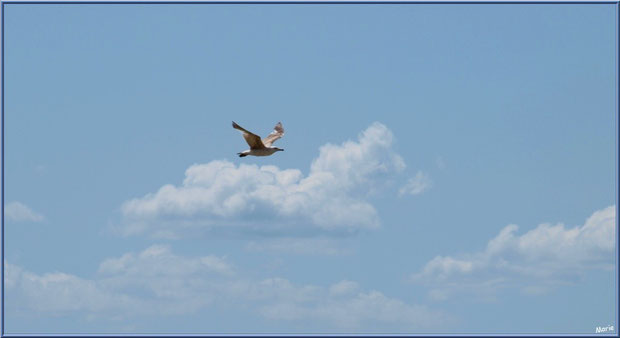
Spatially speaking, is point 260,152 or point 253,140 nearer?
point 253,140

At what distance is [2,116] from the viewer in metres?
82.9

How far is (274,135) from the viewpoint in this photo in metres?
98.1

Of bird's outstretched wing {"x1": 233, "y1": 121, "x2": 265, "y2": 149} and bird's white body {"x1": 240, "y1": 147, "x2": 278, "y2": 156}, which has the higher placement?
bird's outstretched wing {"x1": 233, "y1": 121, "x2": 265, "y2": 149}

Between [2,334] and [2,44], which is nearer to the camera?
[2,334]

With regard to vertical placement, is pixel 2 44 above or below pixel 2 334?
above

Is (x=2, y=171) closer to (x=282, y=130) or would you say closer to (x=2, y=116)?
(x=2, y=116)

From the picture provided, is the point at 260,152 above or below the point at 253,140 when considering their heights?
below

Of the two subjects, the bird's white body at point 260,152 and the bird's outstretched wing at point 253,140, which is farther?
the bird's white body at point 260,152

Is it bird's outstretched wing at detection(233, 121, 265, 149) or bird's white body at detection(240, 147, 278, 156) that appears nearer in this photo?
bird's outstretched wing at detection(233, 121, 265, 149)

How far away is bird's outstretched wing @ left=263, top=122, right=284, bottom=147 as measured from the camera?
94806 mm

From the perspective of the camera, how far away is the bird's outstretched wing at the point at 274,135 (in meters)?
94.8

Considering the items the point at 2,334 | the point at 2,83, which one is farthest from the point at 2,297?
the point at 2,83

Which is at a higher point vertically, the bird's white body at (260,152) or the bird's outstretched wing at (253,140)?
the bird's outstretched wing at (253,140)

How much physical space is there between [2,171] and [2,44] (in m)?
13.1
